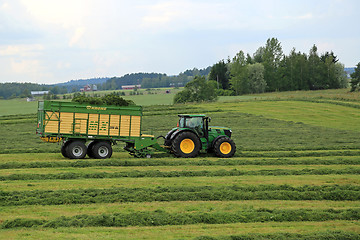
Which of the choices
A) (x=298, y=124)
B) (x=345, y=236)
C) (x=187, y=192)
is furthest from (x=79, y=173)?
(x=298, y=124)

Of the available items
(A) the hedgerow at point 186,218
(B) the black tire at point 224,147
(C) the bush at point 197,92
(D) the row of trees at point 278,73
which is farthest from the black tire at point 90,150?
(D) the row of trees at point 278,73

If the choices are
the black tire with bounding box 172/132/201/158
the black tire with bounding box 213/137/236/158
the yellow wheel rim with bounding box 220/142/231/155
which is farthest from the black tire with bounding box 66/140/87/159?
the yellow wheel rim with bounding box 220/142/231/155

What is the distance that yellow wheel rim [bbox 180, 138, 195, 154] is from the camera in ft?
74.5

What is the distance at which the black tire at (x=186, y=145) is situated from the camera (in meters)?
22.5

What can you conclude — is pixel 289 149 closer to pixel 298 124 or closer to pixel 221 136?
pixel 221 136

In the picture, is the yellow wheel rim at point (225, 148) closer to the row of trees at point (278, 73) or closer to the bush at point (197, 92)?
the bush at point (197, 92)

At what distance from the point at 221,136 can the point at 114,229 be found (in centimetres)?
1346

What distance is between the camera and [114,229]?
1073cm

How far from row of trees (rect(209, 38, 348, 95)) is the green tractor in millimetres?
86689

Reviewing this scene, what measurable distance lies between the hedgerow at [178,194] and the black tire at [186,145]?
754 centimetres

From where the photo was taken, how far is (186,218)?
1145 cm

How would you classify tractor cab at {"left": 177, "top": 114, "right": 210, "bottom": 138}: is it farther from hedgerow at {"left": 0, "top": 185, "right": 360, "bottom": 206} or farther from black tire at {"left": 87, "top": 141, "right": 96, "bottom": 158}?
hedgerow at {"left": 0, "top": 185, "right": 360, "bottom": 206}

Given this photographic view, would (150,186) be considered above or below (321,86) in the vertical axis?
below

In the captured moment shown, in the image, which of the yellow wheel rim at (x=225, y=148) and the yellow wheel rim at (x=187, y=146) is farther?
the yellow wheel rim at (x=225, y=148)
